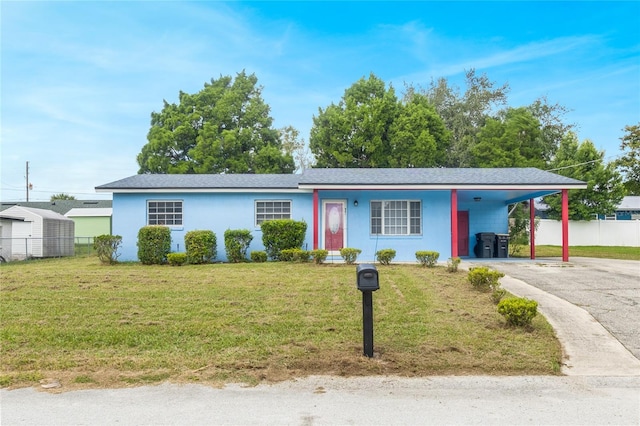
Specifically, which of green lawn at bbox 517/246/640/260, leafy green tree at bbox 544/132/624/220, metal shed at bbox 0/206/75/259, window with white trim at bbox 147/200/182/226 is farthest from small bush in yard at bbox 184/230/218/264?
leafy green tree at bbox 544/132/624/220

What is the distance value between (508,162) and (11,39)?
1117 inches

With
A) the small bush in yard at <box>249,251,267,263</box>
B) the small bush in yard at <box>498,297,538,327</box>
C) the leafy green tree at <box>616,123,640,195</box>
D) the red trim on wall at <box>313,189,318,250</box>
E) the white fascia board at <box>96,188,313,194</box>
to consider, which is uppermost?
the leafy green tree at <box>616,123,640,195</box>

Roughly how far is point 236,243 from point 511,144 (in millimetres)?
24175

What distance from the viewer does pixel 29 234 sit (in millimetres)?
20719

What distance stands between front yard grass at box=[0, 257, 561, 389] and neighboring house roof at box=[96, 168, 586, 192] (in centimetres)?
563

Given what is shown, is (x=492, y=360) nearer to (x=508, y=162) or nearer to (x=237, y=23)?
(x=237, y=23)

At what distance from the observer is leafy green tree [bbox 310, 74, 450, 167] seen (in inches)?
1213

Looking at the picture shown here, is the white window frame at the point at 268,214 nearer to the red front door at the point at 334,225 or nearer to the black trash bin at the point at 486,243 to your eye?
the red front door at the point at 334,225

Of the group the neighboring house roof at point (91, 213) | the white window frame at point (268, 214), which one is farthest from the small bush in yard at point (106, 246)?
the neighboring house roof at point (91, 213)

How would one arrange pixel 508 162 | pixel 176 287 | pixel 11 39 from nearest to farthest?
pixel 176 287 → pixel 11 39 → pixel 508 162

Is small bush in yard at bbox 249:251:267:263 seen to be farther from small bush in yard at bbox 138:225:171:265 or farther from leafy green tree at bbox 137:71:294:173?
leafy green tree at bbox 137:71:294:173

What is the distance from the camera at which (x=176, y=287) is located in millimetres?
9609

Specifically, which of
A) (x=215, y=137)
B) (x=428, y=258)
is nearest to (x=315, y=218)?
(x=428, y=258)

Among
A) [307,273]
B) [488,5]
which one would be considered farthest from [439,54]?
[307,273]
